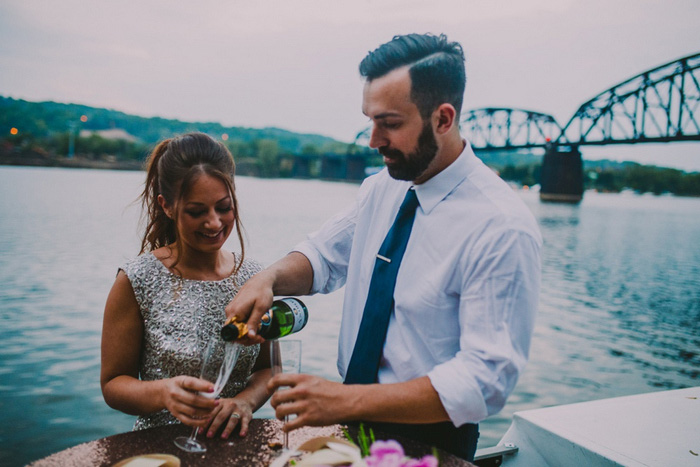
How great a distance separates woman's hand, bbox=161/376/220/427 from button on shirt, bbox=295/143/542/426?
2.14ft

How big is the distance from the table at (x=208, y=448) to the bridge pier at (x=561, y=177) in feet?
229

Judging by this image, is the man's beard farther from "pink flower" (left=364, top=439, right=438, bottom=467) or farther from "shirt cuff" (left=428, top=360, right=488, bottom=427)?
"pink flower" (left=364, top=439, right=438, bottom=467)

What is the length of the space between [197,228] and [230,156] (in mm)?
433

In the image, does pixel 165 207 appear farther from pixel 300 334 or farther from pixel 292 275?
pixel 300 334

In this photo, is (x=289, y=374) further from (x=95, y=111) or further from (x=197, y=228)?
(x=95, y=111)

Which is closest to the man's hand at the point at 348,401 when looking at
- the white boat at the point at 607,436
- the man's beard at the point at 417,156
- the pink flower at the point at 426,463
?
the pink flower at the point at 426,463

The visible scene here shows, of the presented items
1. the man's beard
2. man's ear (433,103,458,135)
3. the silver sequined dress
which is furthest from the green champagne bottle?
man's ear (433,103,458,135)

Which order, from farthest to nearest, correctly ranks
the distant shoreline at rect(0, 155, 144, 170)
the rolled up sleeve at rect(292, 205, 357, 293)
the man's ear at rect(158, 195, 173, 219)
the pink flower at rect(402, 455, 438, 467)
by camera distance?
the distant shoreline at rect(0, 155, 144, 170), the man's ear at rect(158, 195, 173, 219), the rolled up sleeve at rect(292, 205, 357, 293), the pink flower at rect(402, 455, 438, 467)

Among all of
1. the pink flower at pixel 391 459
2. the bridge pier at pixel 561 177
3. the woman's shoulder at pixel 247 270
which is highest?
the bridge pier at pixel 561 177

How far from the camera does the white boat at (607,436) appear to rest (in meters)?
2.45

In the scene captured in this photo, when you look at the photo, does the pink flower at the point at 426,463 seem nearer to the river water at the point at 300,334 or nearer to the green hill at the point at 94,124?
the river water at the point at 300,334

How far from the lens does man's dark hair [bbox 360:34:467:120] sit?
5.76 ft

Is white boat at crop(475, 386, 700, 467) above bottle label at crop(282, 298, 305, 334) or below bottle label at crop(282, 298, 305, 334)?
below

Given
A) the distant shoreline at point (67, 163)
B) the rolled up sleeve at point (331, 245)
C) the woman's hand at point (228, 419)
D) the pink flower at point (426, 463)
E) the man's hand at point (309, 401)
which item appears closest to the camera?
the pink flower at point (426, 463)
